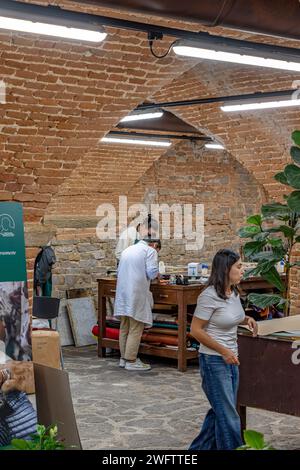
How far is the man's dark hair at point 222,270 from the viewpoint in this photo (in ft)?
16.8

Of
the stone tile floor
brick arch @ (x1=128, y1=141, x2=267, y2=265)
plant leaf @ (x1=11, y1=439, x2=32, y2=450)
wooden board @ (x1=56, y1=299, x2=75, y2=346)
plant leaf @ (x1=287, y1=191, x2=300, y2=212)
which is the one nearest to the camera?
plant leaf @ (x1=11, y1=439, x2=32, y2=450)

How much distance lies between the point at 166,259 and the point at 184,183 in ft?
5.29

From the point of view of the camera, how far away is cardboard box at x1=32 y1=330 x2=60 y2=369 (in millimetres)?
5035

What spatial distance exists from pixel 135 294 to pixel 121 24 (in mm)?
3994

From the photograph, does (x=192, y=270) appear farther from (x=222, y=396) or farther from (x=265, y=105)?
(x=222, y=396)

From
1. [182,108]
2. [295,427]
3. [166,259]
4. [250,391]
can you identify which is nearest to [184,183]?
[166,259]

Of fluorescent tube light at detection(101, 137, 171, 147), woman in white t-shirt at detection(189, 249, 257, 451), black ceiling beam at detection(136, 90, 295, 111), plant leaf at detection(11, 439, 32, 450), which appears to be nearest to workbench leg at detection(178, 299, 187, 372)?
black ceiling beam at detection(136, 90, 295, 111)

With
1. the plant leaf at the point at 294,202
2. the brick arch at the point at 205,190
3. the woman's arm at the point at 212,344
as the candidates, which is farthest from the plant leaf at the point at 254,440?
the brick arch at the point at 205,190

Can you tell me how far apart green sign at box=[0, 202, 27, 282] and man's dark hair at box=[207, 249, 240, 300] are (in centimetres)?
202

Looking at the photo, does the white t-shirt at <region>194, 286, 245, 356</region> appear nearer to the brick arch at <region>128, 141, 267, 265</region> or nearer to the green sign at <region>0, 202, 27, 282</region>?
the green sign at <region>0, 202, 27, 282</region>

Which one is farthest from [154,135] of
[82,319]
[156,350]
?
[156,350]

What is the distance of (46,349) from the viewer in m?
5.09

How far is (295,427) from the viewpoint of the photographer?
22.4 ft
